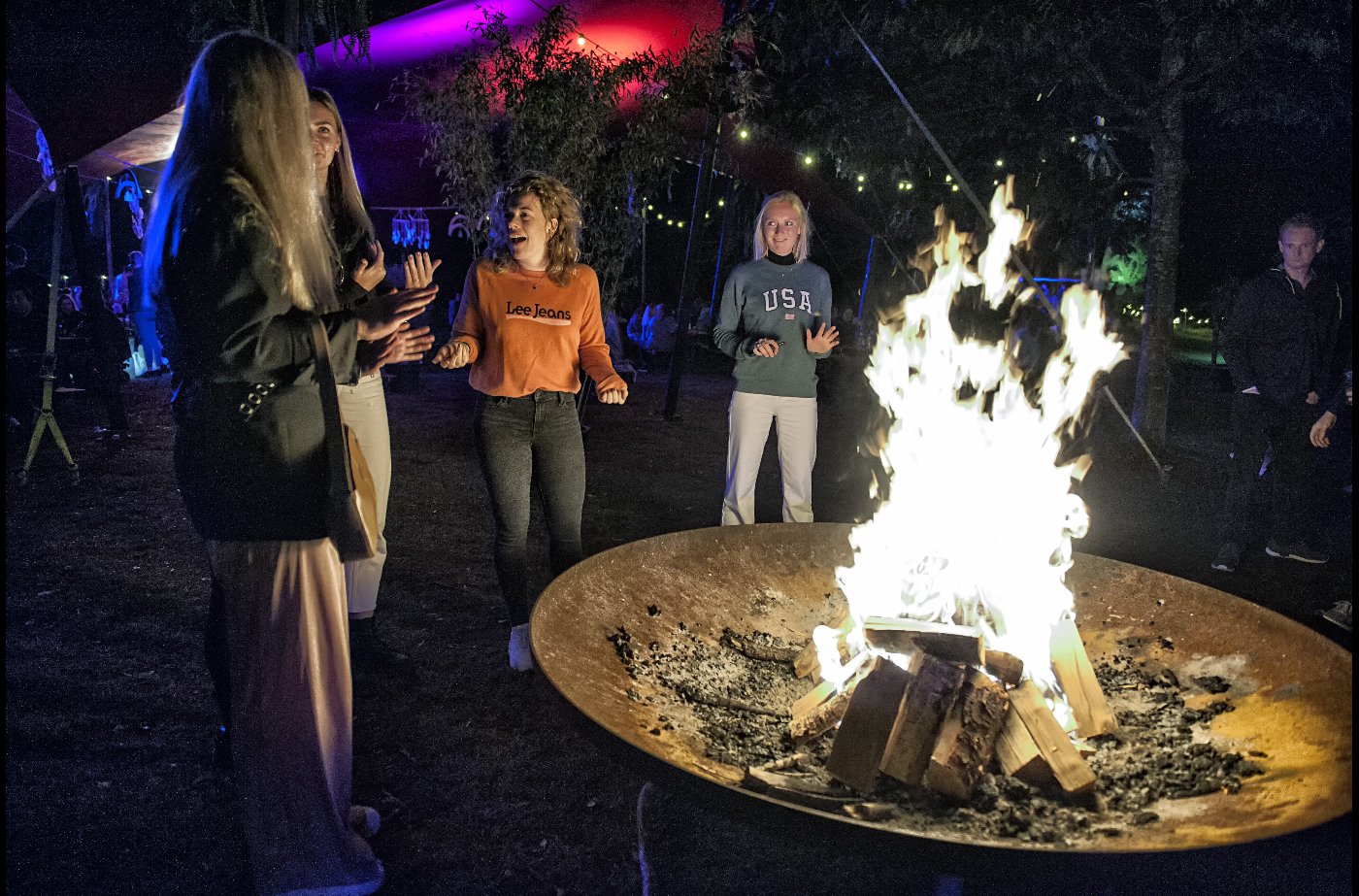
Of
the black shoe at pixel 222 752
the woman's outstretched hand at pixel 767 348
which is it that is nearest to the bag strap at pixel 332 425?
the black shoe at pixel 222 752

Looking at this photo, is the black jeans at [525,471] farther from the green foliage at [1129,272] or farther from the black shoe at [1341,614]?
the green foliage at [1129,272]

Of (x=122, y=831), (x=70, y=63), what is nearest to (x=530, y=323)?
(x=122, y=831)

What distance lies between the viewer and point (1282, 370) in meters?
5.51

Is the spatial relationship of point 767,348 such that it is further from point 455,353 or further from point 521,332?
point 455,353

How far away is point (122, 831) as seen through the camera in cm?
264

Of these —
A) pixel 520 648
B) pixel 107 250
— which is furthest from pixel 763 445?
pixel 107 250

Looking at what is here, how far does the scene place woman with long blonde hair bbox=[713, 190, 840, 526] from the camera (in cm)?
480

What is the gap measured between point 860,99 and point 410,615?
26.6ft

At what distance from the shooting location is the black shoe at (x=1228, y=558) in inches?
224

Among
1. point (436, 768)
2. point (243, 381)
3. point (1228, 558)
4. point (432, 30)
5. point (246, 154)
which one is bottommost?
point (436, 768)

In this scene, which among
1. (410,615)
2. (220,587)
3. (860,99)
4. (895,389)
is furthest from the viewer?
(860,99)

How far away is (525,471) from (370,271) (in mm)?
1018

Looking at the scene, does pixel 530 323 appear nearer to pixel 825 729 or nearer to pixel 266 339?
pixel 266 339

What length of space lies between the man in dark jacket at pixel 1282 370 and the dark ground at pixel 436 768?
0.49 m
